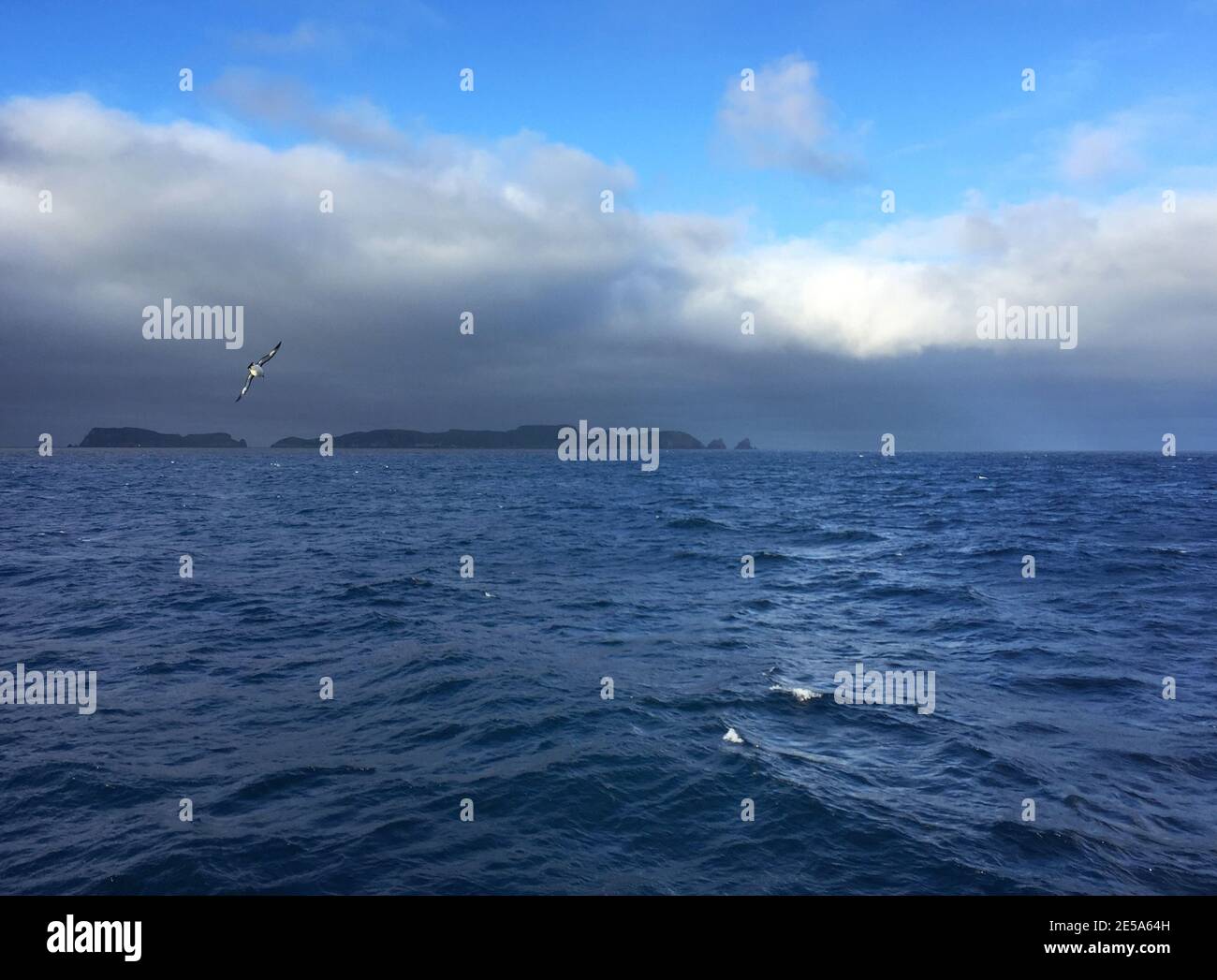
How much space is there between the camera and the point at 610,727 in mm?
15906

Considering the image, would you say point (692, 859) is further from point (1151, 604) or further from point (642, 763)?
point (1151, 604)

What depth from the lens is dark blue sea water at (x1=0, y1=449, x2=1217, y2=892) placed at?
35.6 feet

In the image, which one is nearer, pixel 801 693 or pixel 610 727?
pixel 610 727

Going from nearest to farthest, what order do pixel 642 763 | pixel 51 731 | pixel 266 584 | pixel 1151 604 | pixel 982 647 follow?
1. pixel 642 763
2. pixel 51 731
3. pixel 982 647
4. pixel 1151 604
5. pixel 266 584

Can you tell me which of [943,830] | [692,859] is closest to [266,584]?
[692,859]

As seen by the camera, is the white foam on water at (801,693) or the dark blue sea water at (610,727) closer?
the dark blue sea water at (610,727)

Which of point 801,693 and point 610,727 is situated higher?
point 801,693

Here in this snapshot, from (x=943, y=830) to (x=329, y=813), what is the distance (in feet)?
33.4

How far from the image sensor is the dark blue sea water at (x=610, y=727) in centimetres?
1084

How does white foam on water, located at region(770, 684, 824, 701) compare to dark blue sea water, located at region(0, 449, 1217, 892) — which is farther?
white foam on water, located at region(770, 684, 824, 701)

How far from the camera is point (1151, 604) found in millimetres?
26156

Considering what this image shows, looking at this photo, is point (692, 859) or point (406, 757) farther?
point (406, 757)
